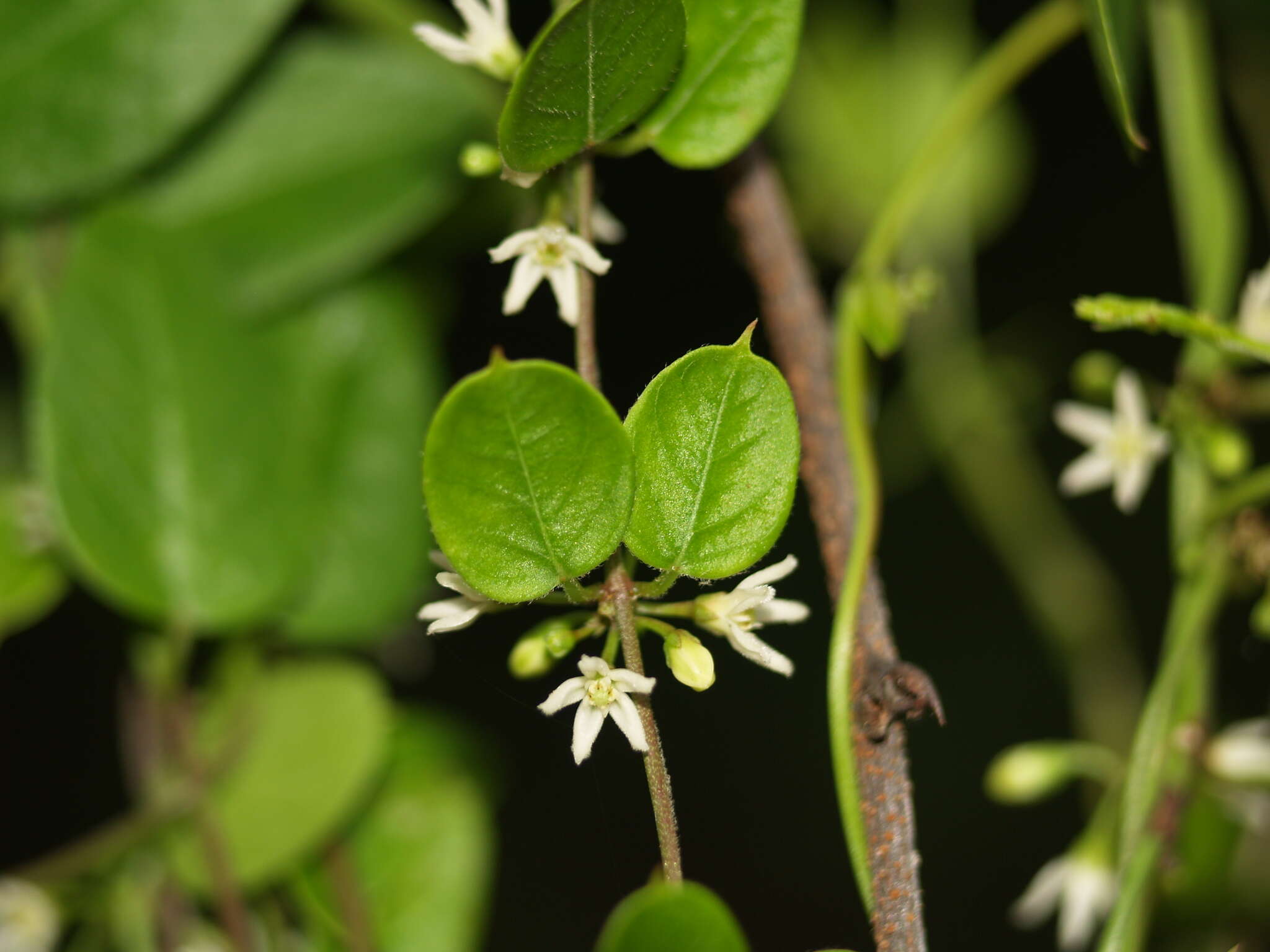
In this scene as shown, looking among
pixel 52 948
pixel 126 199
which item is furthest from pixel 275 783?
pixel 126 199

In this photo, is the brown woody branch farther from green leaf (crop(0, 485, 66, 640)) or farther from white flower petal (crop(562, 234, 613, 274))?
green leaf (crop(0, 485, 66, 640))

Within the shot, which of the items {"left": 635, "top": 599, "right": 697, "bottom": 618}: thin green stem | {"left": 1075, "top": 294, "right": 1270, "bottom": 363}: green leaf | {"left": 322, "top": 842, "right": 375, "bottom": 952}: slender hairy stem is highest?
{"left": 1075, "top": 294, "right": 1270, "bottom": 363}: green leaf

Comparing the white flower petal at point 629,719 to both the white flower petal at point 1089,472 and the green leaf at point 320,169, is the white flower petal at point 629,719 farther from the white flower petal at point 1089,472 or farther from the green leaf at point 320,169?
the green leaf at point 320,169

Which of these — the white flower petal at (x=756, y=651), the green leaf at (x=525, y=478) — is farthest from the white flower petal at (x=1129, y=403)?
the green leaf at (x=525, y=478)

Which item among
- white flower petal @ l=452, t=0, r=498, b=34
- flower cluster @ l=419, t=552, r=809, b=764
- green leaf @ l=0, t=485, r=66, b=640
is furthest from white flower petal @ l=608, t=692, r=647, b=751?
green leaf @ l=0, t=485, r=66, b=640

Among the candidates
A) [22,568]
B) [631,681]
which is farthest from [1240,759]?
[22,568]

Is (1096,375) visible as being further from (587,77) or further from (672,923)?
(672,923)
